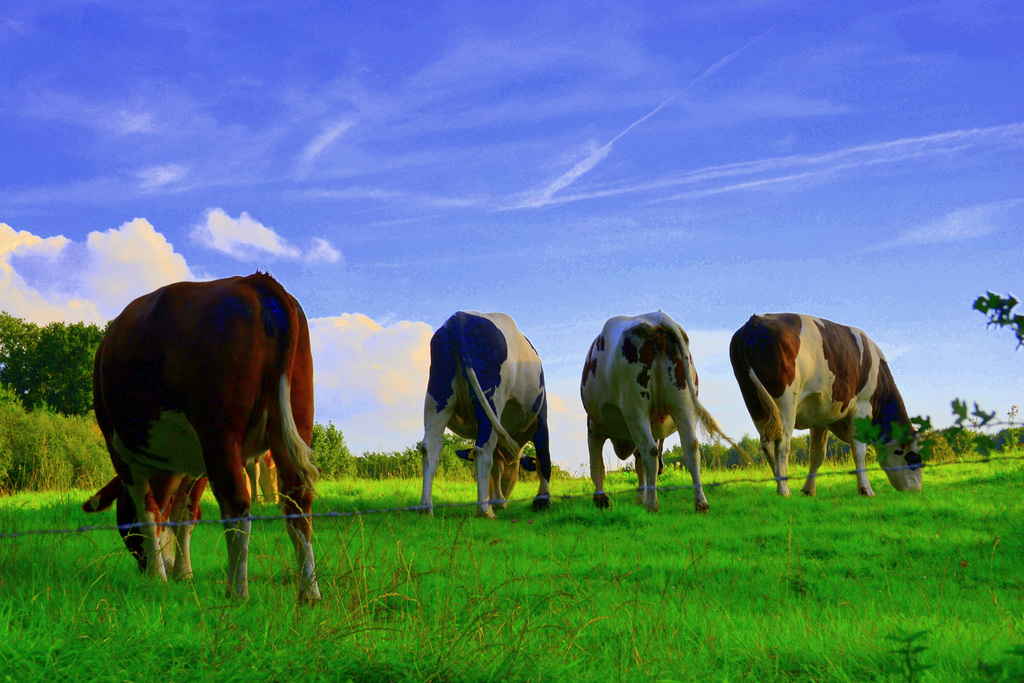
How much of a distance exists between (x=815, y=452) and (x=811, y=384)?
4.95 feet

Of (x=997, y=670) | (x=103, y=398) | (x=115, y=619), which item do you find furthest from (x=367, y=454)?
(x=997, y=670)

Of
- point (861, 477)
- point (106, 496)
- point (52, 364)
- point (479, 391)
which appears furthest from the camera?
point (52, 364)

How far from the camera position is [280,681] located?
12.0ft

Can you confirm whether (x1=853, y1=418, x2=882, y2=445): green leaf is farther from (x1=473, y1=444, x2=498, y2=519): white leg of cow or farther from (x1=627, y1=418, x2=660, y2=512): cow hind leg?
(x1=627, y1=418, x2=660, y2=512): cow hind leg

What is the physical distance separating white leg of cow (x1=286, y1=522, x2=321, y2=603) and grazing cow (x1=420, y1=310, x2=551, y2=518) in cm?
484

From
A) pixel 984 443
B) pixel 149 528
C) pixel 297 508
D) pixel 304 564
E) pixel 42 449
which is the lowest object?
pixel 304 564

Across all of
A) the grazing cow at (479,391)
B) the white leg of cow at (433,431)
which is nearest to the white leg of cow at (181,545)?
the grazing cow at (479,391)

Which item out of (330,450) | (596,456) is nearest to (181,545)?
(596,456)

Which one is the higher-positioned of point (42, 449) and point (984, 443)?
point (42, 449)

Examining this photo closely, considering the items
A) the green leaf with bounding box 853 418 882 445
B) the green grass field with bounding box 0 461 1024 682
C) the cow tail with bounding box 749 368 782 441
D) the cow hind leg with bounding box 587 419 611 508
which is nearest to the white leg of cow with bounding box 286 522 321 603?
the green grass field with bounding box 0 461 1024 682

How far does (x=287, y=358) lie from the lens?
547cm

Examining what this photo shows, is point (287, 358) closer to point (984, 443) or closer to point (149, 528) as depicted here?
point (149, 528)

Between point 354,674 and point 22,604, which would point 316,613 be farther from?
point 22,604

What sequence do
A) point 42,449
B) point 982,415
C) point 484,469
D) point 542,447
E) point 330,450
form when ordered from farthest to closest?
point 330,450 → point 42,449 → point 542,447 → point 484,469 → point 982,415
